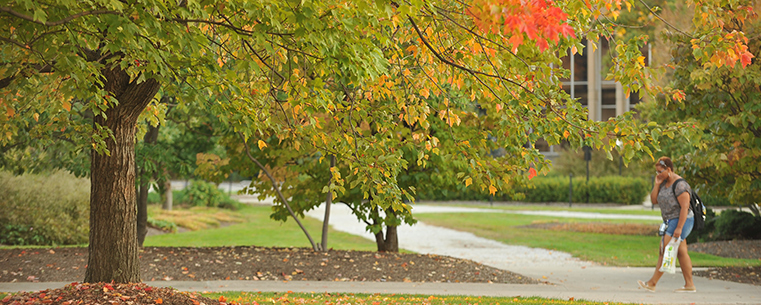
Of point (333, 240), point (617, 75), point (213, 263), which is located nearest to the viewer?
point (617, 75)

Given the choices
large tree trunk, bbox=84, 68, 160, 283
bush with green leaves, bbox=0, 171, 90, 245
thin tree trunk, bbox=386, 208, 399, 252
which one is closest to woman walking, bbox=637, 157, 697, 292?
thin tree trunk, bbox=386, 208, 399, 252

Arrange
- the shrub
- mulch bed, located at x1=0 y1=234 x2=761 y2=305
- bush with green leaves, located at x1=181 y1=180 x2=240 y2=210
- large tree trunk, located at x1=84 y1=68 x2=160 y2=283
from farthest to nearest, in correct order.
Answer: bush with green leaves, located at x1=181 y1=180 x2=240 y2=210, the shrub, mulch bed, located at x1=0 y1=234 x2=761 y2=305, large tree trunk, located at x1=84 y1=68 x2=160 y2=283

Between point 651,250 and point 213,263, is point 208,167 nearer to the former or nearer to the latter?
point 213,263

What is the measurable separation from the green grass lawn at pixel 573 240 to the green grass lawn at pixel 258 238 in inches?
167

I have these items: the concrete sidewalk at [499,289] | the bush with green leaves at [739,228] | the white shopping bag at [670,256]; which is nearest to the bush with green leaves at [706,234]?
the bush with green leaves at [739,228]

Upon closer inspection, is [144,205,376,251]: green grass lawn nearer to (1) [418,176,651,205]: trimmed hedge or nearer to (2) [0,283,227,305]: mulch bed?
(2) [0,283,227,305]: mulch bed

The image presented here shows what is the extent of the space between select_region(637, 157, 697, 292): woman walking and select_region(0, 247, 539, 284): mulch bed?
6.42 feet

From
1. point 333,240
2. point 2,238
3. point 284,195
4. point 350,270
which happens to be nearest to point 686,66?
point 350,270

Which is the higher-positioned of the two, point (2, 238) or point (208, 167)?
point (208, 167)

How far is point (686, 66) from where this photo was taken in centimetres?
924

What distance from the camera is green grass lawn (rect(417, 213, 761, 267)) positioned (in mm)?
12625

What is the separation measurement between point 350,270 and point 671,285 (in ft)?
14.3

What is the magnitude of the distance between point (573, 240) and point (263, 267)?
10.7 meters

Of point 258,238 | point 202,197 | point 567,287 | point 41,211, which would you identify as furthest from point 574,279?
point 202,197
